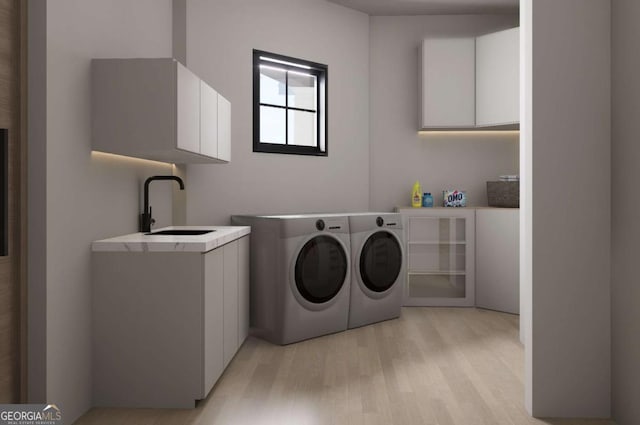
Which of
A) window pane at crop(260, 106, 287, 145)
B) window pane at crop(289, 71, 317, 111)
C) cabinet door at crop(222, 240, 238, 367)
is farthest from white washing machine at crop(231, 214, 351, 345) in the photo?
window pane at crop(289, 71, 317, 111)

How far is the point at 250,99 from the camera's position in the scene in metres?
3.91

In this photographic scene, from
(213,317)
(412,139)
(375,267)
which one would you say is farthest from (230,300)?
(412,139)

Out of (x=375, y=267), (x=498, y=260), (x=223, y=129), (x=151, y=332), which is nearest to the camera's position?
(x=151, y=332)

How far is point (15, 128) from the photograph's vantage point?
1910 millimetres

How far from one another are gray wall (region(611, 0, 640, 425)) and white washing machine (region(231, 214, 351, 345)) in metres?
1.77

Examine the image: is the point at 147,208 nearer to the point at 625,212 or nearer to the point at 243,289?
the point at 243,289

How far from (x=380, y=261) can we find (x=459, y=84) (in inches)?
70.1

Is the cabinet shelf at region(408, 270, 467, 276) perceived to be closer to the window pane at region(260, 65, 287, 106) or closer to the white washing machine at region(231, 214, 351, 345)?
the white washing machine at region(231, 214, 351, 345)

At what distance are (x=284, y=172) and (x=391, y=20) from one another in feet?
5.95

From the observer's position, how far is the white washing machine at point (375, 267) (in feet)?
12.1

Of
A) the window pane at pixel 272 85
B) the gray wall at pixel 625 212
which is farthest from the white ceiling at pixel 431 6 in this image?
the gray wall at pixel 625 212

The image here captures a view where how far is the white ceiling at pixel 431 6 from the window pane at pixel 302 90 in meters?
0.71

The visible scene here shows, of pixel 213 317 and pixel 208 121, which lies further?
pixel 208 121

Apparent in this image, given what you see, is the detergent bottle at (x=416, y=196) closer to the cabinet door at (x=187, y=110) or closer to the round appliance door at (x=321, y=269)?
the round appliance door at (x=321, y=269)
